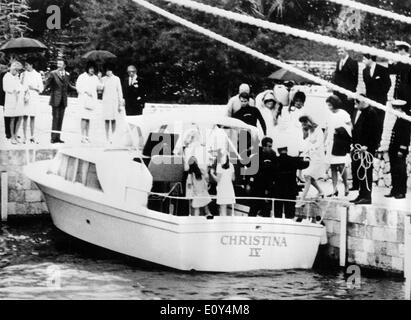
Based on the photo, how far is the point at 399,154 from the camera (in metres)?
9.05

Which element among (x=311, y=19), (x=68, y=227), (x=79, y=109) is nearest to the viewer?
(x=311, y=19)

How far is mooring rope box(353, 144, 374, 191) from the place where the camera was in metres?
9.11

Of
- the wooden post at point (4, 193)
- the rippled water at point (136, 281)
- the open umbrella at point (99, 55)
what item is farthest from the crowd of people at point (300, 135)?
the wooden post at point (4, 193)

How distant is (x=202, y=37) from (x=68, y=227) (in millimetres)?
2060

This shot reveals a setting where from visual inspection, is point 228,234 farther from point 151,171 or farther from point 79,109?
point 79,109

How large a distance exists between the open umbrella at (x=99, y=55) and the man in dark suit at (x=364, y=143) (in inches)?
80.9

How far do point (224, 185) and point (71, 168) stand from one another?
1.64 meters

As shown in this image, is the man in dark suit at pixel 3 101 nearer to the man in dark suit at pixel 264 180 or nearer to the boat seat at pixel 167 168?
the boat seat at pixel 167 168

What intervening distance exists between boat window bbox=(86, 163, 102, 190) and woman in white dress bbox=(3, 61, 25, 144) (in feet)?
4.52

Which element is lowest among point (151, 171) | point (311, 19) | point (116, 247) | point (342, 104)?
point (116, 247)

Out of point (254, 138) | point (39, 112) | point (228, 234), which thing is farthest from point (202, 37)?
point (39, 112)

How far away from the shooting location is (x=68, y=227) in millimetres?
9867

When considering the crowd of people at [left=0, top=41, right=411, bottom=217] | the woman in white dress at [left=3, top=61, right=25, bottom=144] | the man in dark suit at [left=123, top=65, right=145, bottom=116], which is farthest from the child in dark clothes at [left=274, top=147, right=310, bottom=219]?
the woman in white dress at [left=3, top=61, right=25, bottom=144]

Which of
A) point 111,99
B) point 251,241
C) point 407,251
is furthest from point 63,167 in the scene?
point 407,251
